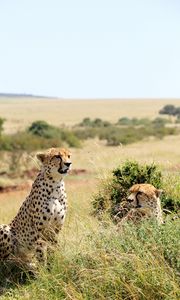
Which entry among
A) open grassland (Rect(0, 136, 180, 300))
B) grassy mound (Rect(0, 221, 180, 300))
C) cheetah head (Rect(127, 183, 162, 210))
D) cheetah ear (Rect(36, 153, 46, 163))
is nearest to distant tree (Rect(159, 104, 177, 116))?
cheetah ear (Rect(36, 153, 46, 163))

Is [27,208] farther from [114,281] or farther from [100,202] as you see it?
[100,202]

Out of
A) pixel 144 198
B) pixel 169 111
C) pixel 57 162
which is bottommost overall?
pixel 169 111

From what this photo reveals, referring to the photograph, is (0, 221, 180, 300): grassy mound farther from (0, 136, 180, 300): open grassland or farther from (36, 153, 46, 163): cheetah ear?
(36, 153, 46, 163): cheetah ear

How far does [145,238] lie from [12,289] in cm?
149

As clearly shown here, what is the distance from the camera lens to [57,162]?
6473mm

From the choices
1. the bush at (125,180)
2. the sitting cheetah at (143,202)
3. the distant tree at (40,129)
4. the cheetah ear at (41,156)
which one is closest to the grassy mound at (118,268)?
the sitting cheetah at (143,202)

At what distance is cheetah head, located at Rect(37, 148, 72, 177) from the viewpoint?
21.2 ft

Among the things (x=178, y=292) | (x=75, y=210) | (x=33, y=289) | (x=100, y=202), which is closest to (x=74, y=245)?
(x=33, y=289)

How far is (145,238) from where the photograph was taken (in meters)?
5.52

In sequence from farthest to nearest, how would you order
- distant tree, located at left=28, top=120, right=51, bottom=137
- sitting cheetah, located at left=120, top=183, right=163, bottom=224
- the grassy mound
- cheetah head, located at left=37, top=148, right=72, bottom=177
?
1. distant tree, located at left=28, top=120, right=51, bottom=137
2. cheetah head, located at left=37, top=148, right=72, bottom=177
3. sitting cheetah, located at left=120, top=183, right=163, bottom=224
4. the grassy mound

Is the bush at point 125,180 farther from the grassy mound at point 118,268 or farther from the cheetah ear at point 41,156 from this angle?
the grassy mound at point 118,268

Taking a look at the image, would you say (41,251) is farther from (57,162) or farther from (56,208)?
(57,162)

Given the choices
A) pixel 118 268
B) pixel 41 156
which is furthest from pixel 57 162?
pixel 118 268

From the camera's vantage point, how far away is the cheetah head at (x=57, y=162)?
6449 millimetres
